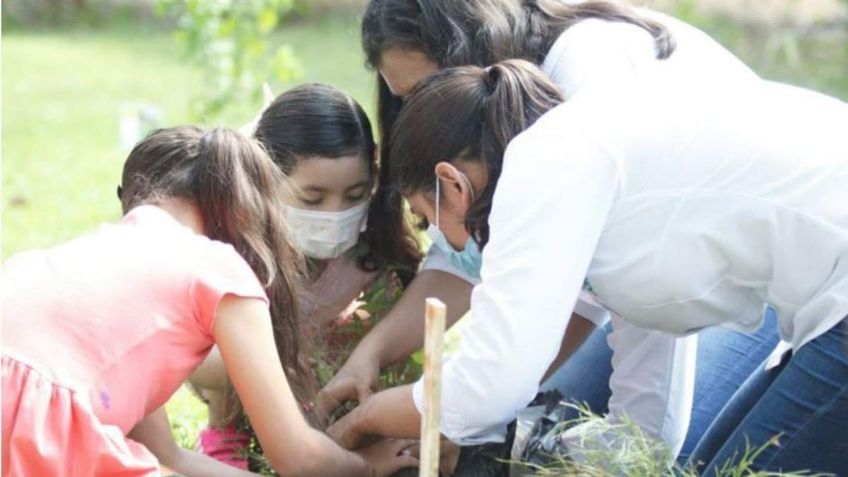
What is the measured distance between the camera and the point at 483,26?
2.87 metres

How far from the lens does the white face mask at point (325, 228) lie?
320 centimetres

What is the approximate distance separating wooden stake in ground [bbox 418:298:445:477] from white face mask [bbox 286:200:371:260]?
1.25 m

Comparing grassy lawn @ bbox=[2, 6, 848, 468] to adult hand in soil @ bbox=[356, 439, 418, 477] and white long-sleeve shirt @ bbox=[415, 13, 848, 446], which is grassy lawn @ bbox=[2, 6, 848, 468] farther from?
white long-sleeve shirt @ bbox=[415, 13, 848, 446]

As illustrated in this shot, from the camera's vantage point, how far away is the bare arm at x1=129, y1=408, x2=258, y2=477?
2707 millimetres

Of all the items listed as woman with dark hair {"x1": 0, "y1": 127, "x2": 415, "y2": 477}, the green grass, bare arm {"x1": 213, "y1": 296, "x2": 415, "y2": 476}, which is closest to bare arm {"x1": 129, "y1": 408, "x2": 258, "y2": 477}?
woman with dark hair {"x1": 0, "y1": 127, "x2": 415, "y2": 477}

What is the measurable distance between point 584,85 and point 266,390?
0.86 metres

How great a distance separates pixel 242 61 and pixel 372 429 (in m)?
4.33

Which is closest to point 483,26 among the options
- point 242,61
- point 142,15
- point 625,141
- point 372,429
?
point 625,141

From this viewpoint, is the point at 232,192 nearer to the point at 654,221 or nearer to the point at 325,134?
the point at 325,134

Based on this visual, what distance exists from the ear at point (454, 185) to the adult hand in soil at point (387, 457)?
63cm

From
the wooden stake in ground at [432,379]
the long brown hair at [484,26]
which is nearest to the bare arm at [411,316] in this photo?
the long brown hair at [484,26]

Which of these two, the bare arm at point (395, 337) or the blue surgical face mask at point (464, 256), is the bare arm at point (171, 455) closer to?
the bare arm at point (395, 337)

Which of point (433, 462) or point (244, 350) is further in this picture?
point (244, 350)

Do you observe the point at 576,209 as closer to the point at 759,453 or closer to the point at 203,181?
the point at 759,453
